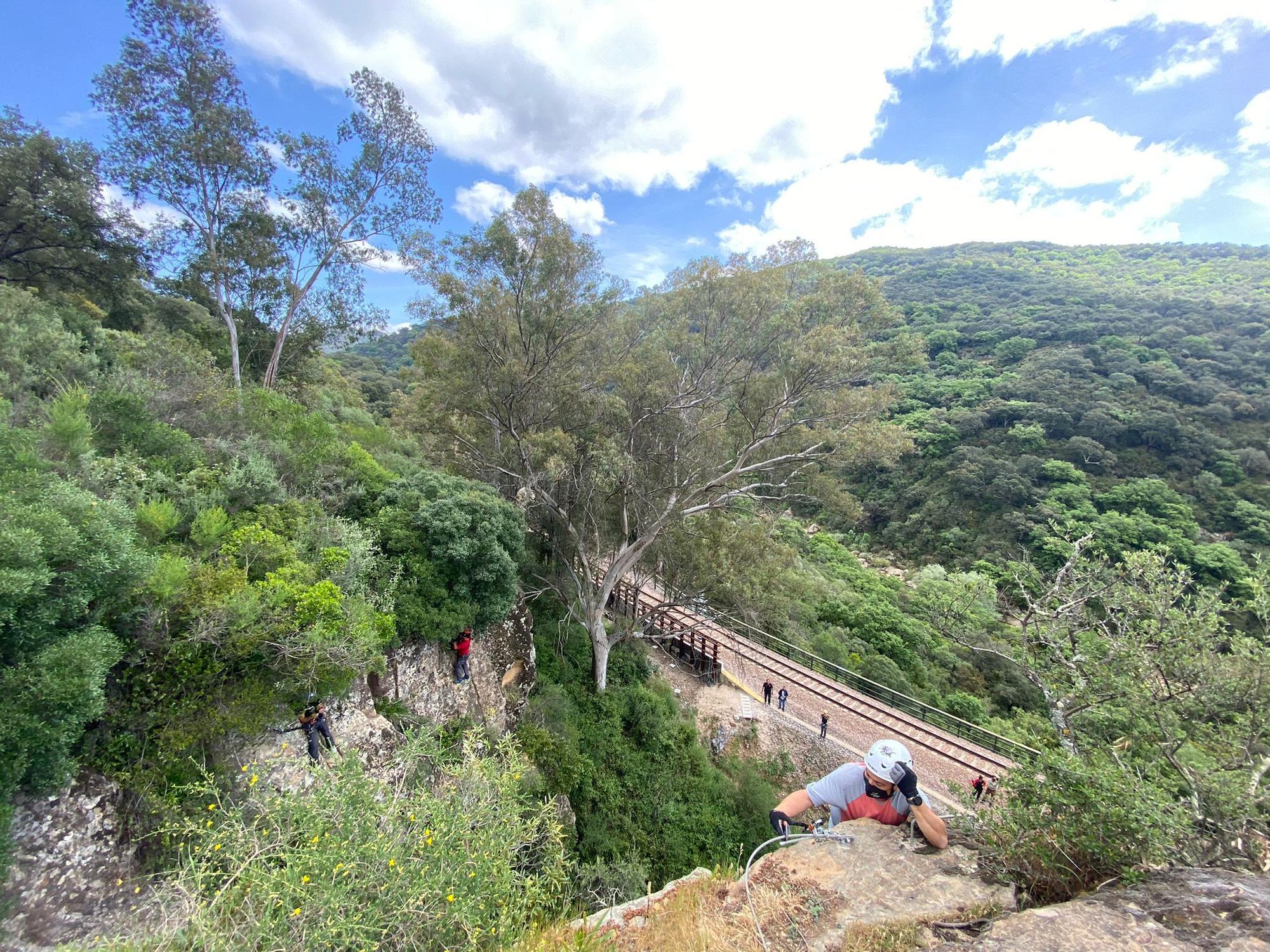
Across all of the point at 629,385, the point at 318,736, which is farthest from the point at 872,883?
the point at 629,385

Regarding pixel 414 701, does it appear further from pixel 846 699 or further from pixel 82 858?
pixel 846 699

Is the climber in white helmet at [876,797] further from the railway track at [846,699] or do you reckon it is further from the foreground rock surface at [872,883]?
the railway track at [846,699]

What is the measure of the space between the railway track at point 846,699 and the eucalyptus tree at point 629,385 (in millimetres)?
3057

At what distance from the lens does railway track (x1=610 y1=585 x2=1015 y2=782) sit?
11.1 metres

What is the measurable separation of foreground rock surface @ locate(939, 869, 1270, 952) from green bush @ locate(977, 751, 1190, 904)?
0.58ft

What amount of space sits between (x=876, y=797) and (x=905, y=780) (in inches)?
16.2

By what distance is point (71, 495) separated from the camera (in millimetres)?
3855

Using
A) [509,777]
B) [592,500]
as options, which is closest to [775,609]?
[592,500]

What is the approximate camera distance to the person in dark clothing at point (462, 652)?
773 centimetres

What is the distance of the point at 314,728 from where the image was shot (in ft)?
16.4

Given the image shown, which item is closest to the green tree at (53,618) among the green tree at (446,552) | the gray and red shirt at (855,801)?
the green tree at (446,552)

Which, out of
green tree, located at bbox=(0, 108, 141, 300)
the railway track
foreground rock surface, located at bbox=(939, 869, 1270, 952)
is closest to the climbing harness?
foreground rock surface, located at bbox=(939, 869, 1270, 952)

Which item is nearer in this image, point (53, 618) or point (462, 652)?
point (53, 618)

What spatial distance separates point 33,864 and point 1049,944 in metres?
6.40
